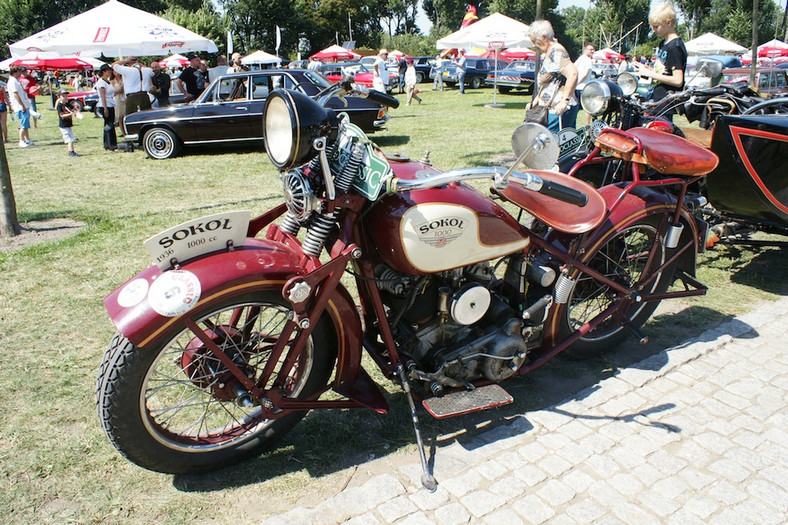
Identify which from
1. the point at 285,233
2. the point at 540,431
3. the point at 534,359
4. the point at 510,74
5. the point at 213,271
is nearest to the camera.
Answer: the point at 213,271

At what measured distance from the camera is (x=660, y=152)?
3.36m

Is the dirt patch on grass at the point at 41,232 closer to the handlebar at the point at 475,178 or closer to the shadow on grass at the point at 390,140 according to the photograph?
the handlebar at the point at 475,178

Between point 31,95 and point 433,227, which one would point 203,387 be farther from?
point 31,95

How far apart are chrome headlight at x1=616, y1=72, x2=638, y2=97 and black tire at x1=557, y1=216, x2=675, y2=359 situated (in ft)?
6.14

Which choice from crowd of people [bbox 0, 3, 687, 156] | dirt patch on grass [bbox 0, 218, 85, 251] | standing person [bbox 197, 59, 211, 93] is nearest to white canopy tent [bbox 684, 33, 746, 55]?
crowd of people [bbox 0, 3, 687, 156]

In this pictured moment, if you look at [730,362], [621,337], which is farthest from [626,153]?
[730,362]

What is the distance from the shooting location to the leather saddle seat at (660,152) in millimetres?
3350

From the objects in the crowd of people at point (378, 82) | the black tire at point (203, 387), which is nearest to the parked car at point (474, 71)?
the crowd of people at point (378, 82)

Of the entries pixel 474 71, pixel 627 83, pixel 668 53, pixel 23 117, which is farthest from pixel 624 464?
pixel 474 71

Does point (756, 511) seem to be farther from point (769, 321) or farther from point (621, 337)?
point (769, 321)

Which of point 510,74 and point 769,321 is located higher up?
point 510,74

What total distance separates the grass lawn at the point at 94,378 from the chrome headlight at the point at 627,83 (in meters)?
1.69

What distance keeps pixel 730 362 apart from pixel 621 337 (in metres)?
0.65

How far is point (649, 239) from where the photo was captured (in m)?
3.74
